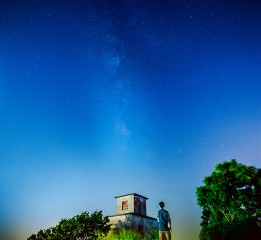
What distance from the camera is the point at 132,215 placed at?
3169cm

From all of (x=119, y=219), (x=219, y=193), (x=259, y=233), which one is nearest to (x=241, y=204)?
(x=219, y=193)

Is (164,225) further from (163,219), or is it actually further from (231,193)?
(231,193)

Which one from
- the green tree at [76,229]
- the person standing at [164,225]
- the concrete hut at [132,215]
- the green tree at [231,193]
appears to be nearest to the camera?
the person standing at [164,225]

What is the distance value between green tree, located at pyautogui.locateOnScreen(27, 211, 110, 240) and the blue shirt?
70.9 ft

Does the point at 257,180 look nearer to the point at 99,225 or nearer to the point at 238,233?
the point at 238,233

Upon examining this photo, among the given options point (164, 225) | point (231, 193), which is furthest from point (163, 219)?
point (231, 193)

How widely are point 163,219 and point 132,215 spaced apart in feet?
80.2

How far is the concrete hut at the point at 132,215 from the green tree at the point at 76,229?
328 centimetres

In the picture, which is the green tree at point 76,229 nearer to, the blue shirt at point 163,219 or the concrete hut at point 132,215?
the concrete hut at point 132,215

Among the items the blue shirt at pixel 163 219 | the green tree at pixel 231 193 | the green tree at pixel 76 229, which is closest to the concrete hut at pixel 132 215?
the green tree at pixel 76 229

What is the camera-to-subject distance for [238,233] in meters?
14.2

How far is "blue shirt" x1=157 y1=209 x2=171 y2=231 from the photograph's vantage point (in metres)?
9.34

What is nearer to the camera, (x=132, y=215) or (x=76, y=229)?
(x=76, y=229)

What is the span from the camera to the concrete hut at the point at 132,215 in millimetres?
31547
